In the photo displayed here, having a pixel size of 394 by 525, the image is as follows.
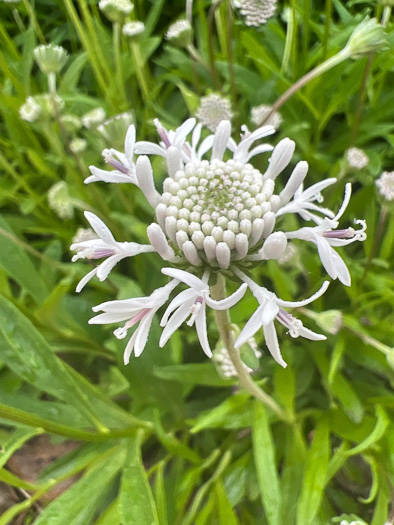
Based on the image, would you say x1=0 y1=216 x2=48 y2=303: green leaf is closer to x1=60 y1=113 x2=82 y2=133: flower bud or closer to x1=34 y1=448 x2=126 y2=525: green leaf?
x1=60 y1=113 x2=82 y2=133: flower bud

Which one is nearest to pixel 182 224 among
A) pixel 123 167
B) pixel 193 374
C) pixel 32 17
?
pixel 123 167

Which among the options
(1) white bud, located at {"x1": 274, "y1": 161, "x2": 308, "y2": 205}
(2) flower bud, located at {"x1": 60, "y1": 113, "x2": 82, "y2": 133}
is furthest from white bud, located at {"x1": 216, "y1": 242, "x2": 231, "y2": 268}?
(2) flower bud, located at {"x1": 60, "y1": 113, "x2": 82, "y2": 133}

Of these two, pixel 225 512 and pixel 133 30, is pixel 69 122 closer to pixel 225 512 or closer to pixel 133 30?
pixel 133 30

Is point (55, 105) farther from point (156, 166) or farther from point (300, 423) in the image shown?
point (300, 423)

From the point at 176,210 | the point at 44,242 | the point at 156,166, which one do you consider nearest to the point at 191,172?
the point at 176,210

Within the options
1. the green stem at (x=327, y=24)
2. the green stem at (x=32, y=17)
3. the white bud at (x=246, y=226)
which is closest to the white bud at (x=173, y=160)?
the white bud at (x=246, y=226)

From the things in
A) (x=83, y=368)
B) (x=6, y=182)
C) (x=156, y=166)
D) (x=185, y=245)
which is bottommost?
(x=83, y=368)

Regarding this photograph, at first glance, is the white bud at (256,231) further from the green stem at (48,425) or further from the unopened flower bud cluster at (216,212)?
the green stem at (48,425)
